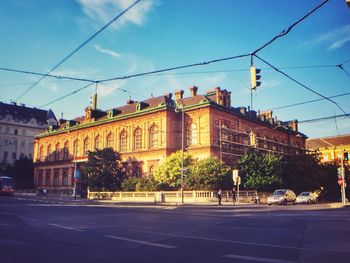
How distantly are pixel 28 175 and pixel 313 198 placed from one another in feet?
211

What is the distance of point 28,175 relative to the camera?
80188 mm

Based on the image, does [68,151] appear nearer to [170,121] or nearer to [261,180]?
[170,121]

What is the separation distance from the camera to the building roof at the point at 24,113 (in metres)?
102

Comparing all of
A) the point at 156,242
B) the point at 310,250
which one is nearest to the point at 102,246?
the point at 156,242

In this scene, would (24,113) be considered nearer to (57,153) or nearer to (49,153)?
(49,153)

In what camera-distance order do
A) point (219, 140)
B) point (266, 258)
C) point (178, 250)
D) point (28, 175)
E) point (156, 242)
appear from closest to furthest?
1. point (266, 258)
2. point (178, 250)
3. point (156, 242)
4. point (219, 140)
5. point (28, 175)

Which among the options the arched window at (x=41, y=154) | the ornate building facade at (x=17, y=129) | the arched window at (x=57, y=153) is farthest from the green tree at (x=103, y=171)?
the ornate building facade at (x=17, y=129)

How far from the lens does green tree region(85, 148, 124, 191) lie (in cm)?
4888

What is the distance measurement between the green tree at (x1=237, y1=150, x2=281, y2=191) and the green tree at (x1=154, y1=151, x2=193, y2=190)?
7.10 meters

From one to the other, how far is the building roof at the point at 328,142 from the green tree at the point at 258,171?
Result: 186 ft

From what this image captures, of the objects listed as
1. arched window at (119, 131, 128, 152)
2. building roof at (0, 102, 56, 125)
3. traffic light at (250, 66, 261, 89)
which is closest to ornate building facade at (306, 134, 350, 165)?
arched window at (119, 131, 128, 152)

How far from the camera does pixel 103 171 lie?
1946 inches

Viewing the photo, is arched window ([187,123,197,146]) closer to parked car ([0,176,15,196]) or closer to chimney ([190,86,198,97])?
chimney ([190,86,198,97])

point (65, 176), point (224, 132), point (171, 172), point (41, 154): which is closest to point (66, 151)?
point (65, 176)
